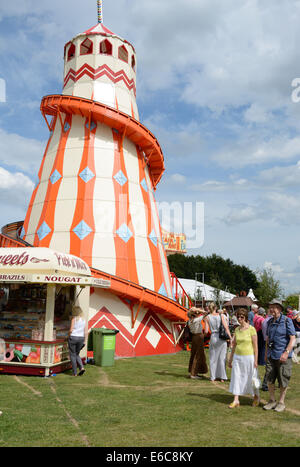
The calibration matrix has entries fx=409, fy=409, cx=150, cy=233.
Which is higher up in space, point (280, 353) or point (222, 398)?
point (280, 353)

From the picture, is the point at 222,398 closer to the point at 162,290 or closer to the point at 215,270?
the point at 162,290

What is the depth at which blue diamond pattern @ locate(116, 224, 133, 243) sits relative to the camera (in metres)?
17.0

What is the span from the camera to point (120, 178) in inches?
705

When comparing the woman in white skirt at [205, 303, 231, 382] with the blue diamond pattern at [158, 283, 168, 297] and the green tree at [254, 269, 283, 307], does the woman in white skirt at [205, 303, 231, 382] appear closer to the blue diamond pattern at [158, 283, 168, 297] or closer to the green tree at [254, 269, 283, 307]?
the blue diamond pattern at [158, 283, 168, 297]

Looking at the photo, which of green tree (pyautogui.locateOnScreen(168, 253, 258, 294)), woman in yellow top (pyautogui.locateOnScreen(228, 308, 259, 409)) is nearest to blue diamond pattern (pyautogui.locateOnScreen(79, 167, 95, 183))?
woman in yellow top (pyautogui.locateOnScreen(228, 308, 259, 409))

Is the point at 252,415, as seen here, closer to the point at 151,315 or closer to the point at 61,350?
the point at 61,350

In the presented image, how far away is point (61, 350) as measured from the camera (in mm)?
11492

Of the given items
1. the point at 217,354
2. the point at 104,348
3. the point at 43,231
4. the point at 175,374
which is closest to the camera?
the point at 217,354

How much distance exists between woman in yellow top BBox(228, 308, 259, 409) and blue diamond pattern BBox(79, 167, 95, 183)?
11.2 m

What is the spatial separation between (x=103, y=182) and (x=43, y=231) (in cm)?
326

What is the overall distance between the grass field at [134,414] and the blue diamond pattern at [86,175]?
A: 890 centimetres

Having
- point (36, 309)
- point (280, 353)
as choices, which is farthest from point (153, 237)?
point (280, 353)
